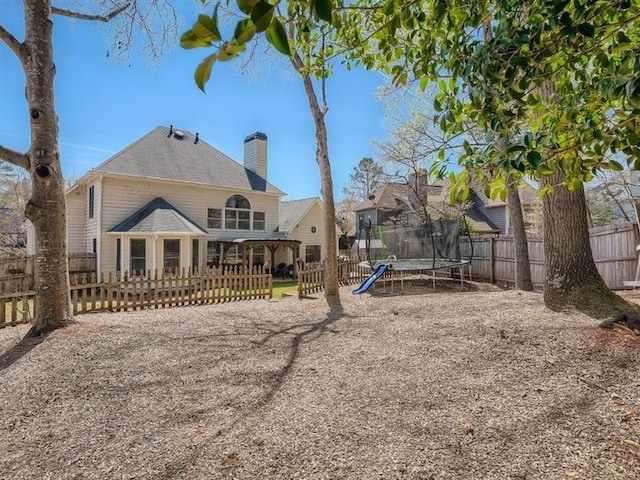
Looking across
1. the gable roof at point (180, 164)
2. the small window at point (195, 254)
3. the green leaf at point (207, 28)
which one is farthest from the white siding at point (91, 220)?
the green leaf at point (207, 28)

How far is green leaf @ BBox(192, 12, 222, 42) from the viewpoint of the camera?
31.2 inches

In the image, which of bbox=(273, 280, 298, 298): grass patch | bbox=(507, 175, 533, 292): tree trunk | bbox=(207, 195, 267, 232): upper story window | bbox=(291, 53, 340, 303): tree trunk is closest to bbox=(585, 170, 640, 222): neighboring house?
bbox=(507, 175, 533, 292): tree trunk

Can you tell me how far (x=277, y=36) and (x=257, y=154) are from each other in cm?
2020

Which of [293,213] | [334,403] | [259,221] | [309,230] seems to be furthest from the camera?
[293,213]

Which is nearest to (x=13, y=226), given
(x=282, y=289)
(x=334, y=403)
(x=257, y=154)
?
(x=257, y=154)

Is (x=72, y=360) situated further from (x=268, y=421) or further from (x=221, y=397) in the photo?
(x=268, y=421)

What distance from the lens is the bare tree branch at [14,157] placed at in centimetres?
554

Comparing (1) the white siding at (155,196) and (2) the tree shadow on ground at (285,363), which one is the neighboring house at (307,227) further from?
(2) the tree shadow on ground at (285,363)

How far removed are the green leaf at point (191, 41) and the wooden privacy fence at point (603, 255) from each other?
1000 cm

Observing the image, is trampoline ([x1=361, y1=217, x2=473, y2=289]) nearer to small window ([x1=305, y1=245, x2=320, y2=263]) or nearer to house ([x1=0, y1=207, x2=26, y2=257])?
small window ([x1=305, y1=245, x2=320, y2=263])

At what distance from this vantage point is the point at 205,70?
2.80ft

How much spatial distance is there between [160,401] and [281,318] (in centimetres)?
368

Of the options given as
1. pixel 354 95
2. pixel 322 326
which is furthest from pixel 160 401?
pixel 354 95

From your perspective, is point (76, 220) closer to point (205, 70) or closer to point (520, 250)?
point (520, 250)
